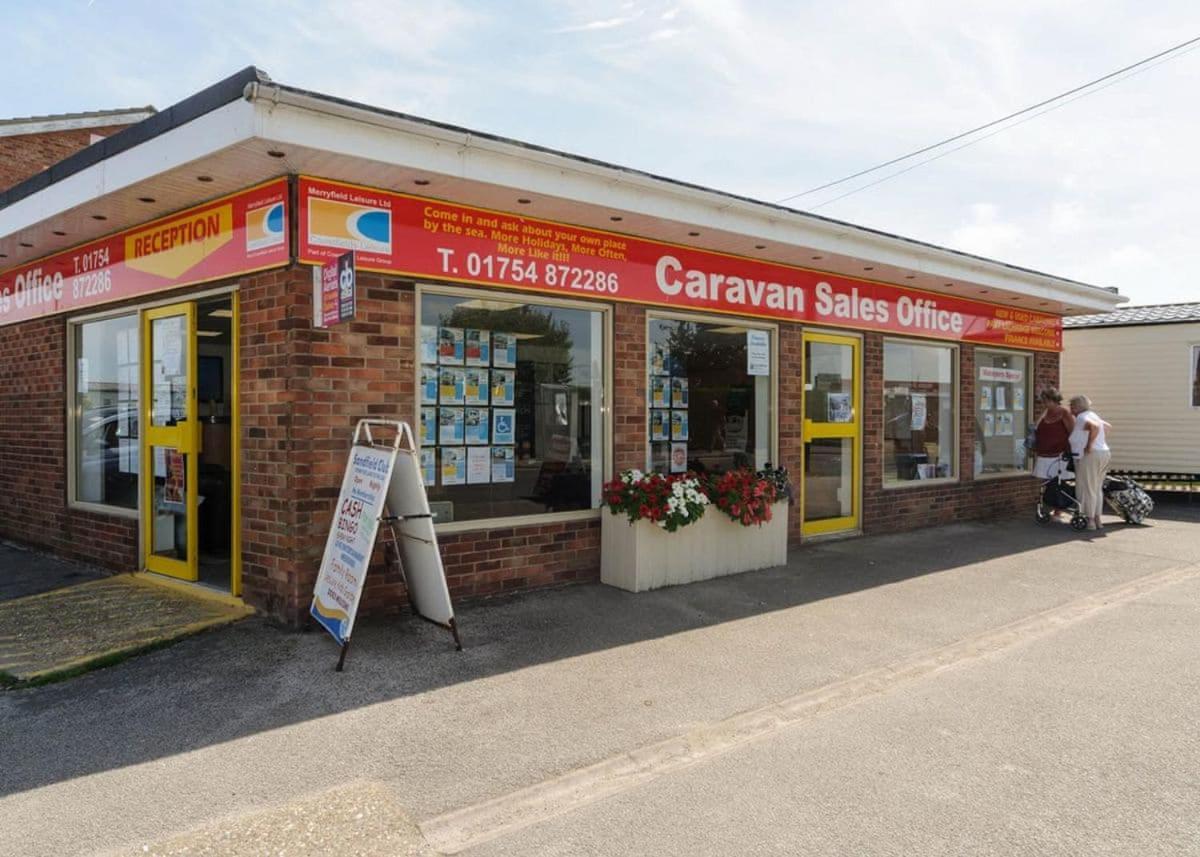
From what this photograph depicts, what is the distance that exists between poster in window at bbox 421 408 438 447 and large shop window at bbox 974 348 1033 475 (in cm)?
791

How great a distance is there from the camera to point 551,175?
5.75 metres

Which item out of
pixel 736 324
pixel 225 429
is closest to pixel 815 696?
pixel 736 324

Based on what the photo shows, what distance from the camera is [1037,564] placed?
7.92 meters

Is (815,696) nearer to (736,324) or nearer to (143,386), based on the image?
(736,324)

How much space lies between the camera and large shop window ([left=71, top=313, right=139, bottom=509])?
716 centimetres

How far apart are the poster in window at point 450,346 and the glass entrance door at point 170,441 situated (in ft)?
6.45

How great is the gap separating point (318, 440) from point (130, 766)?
2.35 metres

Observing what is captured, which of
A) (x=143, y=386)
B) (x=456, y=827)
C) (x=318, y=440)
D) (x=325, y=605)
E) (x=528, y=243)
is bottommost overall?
(x=456, y=827)

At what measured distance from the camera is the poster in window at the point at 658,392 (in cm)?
753

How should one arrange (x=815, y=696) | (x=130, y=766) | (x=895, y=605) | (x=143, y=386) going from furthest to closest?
(x=143, y=386) < (x=895, y=605) < (x=815, y=696) < (x=130, y=766)

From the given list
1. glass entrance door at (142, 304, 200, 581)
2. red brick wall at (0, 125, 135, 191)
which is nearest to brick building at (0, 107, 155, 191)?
red brick wall at (0, 125, 135, 191)

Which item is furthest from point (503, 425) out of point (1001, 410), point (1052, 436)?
point (1001, 410)

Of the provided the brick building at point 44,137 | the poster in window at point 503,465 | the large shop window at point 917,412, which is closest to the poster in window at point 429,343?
the poster in window at point 503,465

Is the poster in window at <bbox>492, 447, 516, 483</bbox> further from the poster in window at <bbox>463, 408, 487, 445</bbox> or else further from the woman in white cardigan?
the woman in white cardigan
